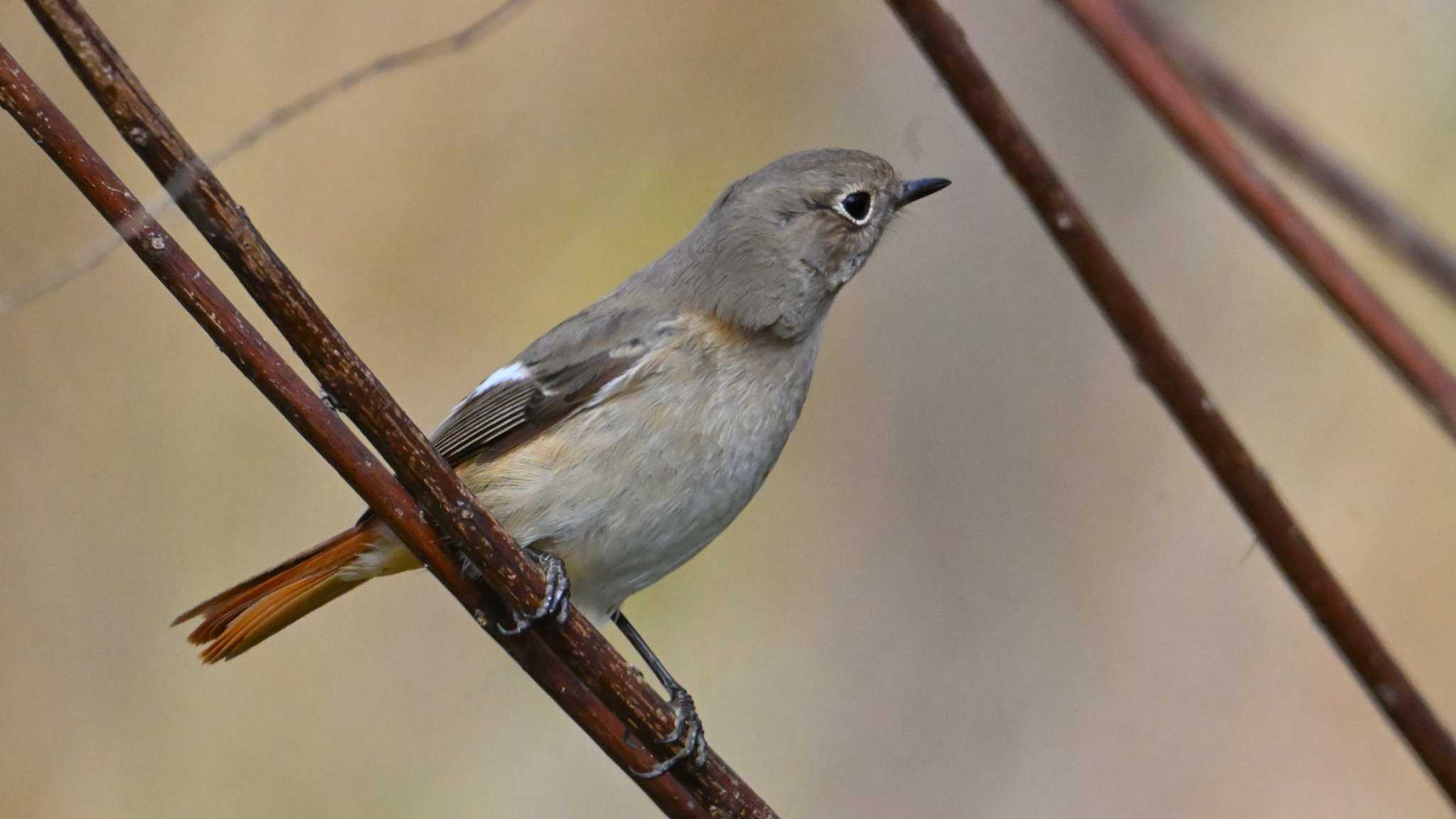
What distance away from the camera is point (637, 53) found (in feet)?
18.4

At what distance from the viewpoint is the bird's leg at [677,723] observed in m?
1.95

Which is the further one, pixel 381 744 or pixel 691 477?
pixel 381 744

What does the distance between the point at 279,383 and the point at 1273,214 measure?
1065 millimetres

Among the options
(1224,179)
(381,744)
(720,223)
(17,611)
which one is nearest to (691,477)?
(720,223)

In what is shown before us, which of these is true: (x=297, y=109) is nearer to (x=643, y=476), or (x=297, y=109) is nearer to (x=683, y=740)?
(x=683, y=740)

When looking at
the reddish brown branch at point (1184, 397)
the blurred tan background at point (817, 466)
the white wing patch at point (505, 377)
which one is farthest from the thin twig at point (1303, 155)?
the blurred tan background at point (817, 466)

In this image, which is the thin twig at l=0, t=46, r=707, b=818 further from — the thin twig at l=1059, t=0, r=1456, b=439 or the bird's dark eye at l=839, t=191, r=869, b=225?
the bird's dark eye at l=839, t=191, r=869, b=225

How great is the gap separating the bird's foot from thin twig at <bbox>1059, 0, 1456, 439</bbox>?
1.30 meters

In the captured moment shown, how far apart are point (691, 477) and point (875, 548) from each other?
2.42 m

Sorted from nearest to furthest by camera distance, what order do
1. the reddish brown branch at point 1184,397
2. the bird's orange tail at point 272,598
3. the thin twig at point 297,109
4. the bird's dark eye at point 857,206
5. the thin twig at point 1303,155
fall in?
the thin twig at point 1303,155 < the reddish brown branch at point 1184,397 < the thin twig at point 297,109 < the bird's orange tail at point 272,598 < the bird's dark eye at point 857,206

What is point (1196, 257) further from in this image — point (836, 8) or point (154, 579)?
point (154, 579)

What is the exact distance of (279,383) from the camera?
4.88 feet

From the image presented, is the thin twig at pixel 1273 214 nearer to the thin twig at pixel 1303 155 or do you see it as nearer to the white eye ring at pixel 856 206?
the thin twig at pixel 1303 155

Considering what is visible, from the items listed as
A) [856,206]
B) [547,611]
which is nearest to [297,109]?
[547,611]
